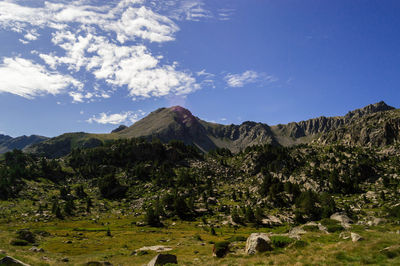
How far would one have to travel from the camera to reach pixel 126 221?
110m

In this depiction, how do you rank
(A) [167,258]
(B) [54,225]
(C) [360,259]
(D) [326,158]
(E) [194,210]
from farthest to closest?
1. (D) [326,158]
2. (E) [194,210]
3. (B) [54,225]
4. (A) [167,258]
5. (C) [360,259]

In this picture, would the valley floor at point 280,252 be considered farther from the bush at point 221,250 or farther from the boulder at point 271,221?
the boulder at point 271,221

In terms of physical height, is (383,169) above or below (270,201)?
above

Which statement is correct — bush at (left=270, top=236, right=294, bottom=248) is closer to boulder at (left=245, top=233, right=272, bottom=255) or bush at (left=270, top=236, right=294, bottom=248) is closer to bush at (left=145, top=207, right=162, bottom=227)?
boulder at (left=245, top=233, right=272, bottom=255)

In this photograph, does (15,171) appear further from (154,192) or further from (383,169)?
(383,169)

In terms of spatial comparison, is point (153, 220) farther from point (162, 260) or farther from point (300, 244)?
point (300, 244)

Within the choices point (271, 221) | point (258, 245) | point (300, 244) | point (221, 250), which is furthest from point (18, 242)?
point (271, 221)

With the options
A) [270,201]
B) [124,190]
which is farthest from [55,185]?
[270,201]

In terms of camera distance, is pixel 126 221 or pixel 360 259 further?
pixel 126 221

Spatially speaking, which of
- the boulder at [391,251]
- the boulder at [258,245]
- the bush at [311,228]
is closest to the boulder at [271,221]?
the bush at [311,228]

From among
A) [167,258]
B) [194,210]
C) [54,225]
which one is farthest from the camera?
[194,210]

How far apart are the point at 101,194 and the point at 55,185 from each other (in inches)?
1651

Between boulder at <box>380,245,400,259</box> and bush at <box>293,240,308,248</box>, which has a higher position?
boulder at <box>380,245,400,259</box>

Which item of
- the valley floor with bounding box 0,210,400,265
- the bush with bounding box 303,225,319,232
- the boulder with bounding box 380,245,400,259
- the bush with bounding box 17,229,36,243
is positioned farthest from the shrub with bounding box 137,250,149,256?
the boulder with bounding box 380,245,400,259
